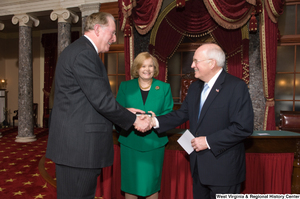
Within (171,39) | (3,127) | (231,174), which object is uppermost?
(171,39)

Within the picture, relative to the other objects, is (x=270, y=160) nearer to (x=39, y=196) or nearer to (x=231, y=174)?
(x=231, y=174)

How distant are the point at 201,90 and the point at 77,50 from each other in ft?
3.23

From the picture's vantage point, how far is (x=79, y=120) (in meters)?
1.56

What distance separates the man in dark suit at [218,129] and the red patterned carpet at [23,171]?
8.33 feet

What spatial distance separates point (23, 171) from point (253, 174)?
13.2ft

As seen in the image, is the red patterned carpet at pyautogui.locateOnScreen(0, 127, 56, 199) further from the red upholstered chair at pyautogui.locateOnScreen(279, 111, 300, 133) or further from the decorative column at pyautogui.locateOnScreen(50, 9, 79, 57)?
the red upholstered chair at pyautogui.locateOnScreen(279, 111, 300, 133)

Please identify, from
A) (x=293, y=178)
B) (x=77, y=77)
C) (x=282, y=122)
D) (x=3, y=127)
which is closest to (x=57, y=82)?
(x=77, y=77)

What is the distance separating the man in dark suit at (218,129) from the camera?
1.65 metres

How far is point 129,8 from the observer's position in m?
4.68

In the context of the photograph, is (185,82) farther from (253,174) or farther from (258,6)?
(253,174)

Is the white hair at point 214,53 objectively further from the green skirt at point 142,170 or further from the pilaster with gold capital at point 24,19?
the pilaster with gold capital at point 24,19

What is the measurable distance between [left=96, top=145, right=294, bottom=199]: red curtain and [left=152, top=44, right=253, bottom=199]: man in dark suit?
85 centimetres

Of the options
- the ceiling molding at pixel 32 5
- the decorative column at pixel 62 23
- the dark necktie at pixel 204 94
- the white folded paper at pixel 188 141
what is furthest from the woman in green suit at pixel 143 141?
the decorative column at pixel 62 23

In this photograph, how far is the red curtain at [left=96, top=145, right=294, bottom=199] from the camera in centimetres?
266
